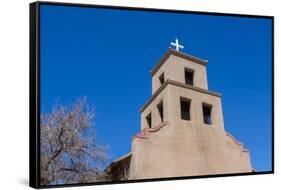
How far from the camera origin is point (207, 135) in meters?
7.15

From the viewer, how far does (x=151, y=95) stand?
6.82m

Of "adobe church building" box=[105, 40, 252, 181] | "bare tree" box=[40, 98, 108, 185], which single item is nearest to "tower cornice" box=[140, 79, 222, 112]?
"adobe church building" box=[105, 40, 252, 181]

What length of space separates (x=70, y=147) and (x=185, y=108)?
4.55ft

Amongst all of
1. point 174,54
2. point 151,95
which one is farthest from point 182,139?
point 174,54

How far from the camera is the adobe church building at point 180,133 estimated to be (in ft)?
22.1

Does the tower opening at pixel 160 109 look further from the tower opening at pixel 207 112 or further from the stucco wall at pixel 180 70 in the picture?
the tower opening at pixel 207 112

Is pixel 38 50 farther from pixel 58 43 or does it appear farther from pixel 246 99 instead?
pixel 246 99

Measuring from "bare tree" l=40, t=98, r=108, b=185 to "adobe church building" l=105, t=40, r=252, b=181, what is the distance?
0.22 metres

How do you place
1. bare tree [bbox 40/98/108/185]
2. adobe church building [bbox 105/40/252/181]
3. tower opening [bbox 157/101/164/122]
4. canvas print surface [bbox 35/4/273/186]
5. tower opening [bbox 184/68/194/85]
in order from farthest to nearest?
→ tower opening [bbox 184/68/194/85] → tower opening [bbox 157/101/164/122] → adobe church building [bbox 105/40/252/181] → canvas print surface [bbox 35/4/273/186] → bare tree [bbox 40/98/108/185]

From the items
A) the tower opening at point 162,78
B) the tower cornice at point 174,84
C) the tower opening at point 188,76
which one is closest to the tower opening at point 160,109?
the tower cornice at point 174,84

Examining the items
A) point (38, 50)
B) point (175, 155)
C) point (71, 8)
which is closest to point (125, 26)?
point (71, 8)

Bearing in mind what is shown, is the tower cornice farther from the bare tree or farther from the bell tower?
the bare tree

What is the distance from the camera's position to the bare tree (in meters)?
6.26

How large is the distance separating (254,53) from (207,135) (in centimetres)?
117
